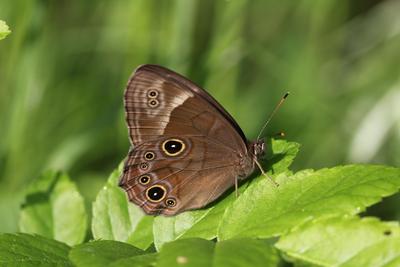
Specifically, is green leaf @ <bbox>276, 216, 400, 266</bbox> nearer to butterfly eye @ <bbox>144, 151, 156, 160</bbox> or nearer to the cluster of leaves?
the cluster of leaves

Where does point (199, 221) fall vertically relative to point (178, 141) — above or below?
below

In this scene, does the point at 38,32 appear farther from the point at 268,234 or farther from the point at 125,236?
the point at 268,234

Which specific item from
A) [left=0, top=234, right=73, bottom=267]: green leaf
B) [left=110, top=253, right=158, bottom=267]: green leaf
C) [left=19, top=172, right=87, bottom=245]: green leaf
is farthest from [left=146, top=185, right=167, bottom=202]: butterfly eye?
[left=110, top=253, right=158, bottom=267]: green leaf

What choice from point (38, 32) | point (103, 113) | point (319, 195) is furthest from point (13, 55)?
point (319, 195)

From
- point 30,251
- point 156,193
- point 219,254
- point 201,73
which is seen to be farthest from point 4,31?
point 201,73

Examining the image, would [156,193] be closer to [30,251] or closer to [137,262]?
[30,251]
